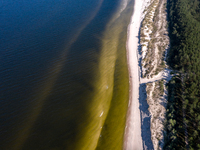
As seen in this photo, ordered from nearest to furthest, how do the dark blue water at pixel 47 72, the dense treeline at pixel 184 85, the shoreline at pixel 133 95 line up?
the dense treeline at pixel 184 85 < the shoreline at pixel 133 95 < the dark blue water at pixel 47 72

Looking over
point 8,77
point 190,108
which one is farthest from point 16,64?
point 190,108

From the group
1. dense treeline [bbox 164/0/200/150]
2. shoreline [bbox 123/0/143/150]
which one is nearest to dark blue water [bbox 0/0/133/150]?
shoreline [bbox 123/0/143/150]

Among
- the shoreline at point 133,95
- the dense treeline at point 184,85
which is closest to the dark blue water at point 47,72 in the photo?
the shoreline at point 133,95

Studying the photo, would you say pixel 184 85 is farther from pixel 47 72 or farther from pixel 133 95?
pixel 47 72

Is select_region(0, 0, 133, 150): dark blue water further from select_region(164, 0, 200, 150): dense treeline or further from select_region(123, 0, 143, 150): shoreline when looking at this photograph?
select_region(164, 0, 200, 150): dense treeline

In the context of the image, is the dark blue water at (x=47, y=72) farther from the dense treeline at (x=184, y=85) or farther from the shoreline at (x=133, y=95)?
the dense treeline at (x=184, y=85)
